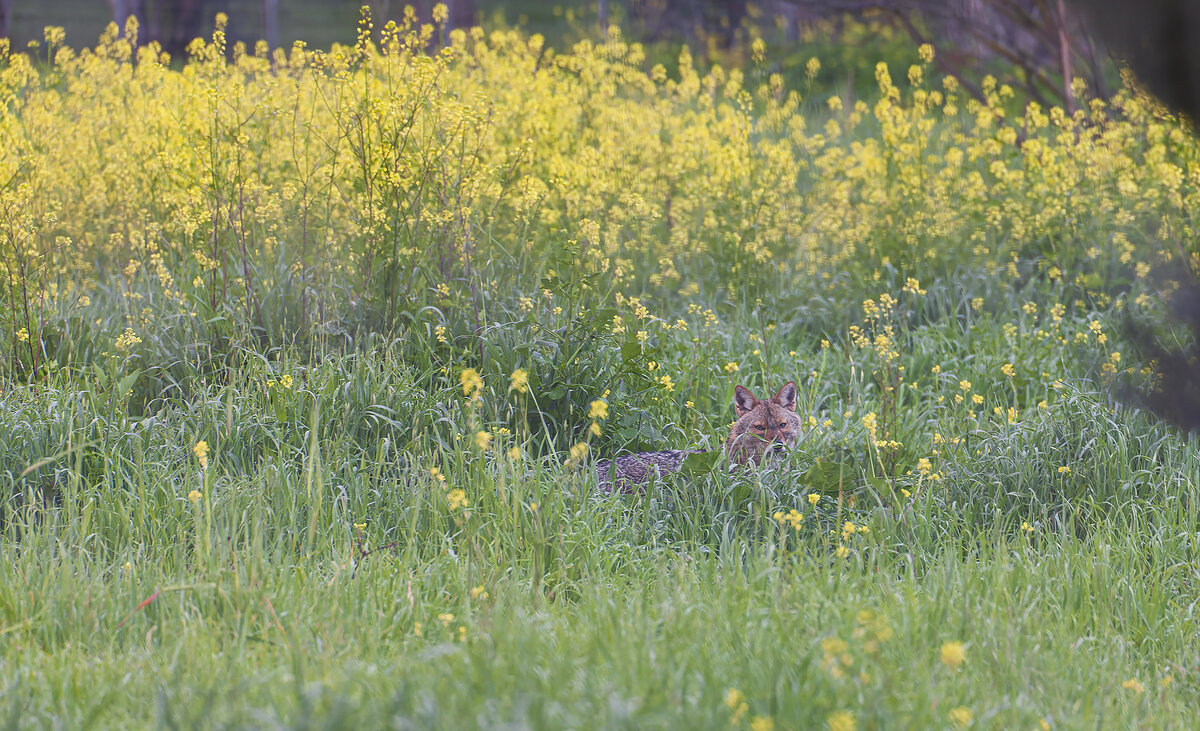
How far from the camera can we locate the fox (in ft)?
14.1

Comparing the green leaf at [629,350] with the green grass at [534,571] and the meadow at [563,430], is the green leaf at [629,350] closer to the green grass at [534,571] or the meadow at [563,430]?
the meadow at [563,430]

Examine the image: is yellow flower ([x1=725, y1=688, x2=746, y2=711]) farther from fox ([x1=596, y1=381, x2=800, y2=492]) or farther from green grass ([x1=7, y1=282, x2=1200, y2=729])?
fox ([x1=596, y1=381, x2=800, y2=492])

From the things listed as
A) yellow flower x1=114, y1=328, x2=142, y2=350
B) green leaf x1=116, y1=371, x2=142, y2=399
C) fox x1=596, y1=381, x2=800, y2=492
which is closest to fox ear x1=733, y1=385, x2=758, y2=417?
fox x1=596, y1=381, x2=800, y2=492

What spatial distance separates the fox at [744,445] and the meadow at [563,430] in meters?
0.21

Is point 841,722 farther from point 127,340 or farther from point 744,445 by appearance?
point 127,340

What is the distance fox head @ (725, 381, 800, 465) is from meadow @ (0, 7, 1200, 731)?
258mm

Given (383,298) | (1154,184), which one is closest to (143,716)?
(383,298)

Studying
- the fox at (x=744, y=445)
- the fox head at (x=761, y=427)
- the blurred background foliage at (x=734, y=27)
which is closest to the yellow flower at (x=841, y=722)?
the fox at (x=744, y=445)

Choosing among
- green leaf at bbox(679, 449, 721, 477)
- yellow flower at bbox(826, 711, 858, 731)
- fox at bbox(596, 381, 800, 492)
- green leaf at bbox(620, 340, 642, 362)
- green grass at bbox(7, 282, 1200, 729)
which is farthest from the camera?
green leaf at bbox(620, 340, 642, 362)

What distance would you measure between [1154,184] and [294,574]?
661 centimetres

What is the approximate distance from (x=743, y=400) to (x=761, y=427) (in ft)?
0.54

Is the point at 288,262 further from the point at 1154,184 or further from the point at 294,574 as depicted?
the point at 1154,184

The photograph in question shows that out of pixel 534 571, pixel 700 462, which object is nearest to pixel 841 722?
pixel 534 571

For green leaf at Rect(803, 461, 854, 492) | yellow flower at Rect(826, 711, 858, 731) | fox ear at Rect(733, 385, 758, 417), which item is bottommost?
green leaf at Rect(803, 461, 854, 492)
